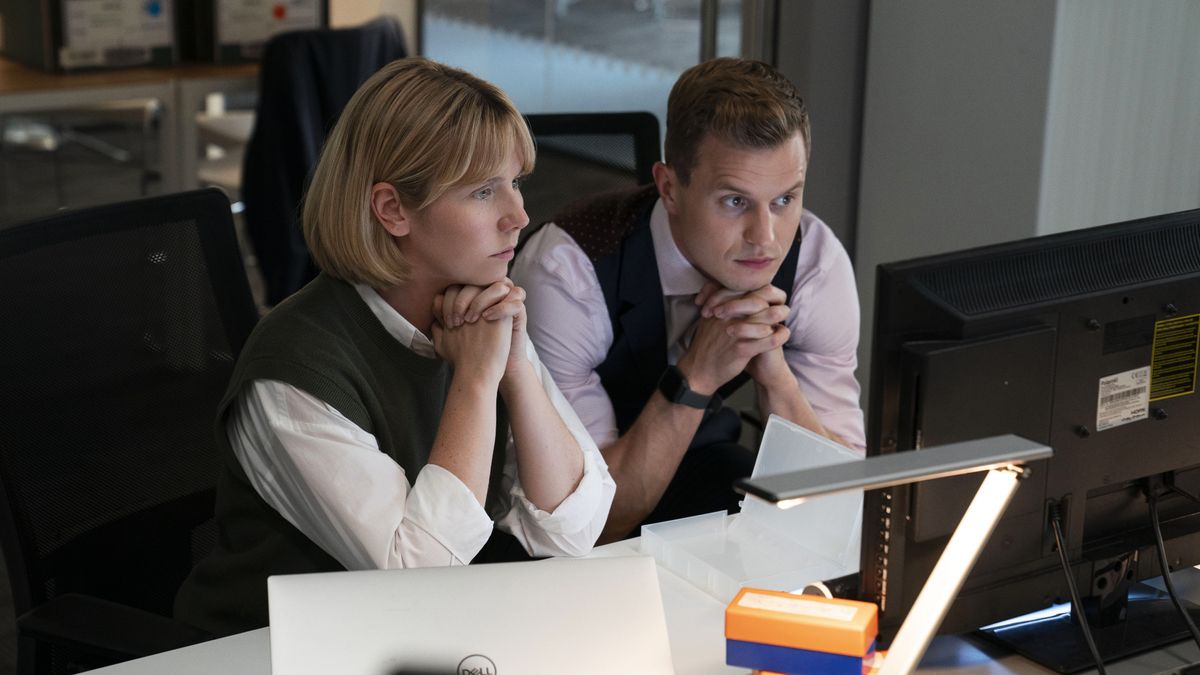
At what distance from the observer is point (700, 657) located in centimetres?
130

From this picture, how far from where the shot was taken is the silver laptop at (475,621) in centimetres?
105

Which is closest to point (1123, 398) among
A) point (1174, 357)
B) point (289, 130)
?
point (1174, 357)

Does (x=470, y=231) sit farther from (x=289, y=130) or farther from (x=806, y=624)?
(x=289, y=130)

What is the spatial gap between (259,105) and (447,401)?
2540 millimetres

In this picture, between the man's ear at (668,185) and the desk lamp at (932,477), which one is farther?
the man's ear at (668,185)

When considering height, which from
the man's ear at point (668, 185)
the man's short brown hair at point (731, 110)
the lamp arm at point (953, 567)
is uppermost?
the man's short brown hair at point (731, 110)

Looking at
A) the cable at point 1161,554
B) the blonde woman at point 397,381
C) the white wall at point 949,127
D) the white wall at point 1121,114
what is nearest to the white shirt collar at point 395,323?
the blonde woman at point 397,381

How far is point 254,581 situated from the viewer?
1.46 meters

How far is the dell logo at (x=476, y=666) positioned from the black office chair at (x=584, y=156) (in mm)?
1177

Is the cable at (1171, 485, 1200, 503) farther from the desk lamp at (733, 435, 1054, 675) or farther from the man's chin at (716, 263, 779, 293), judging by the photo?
the man's chin at (716, 263, 779, 293)

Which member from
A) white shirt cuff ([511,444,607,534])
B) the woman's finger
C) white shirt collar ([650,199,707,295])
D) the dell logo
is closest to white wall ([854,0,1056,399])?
white shirt collar ([650,199,707,295])

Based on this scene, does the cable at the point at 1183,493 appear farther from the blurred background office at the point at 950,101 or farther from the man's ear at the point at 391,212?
the blurred background office at the point at 950,101

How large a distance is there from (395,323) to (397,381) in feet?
0.22

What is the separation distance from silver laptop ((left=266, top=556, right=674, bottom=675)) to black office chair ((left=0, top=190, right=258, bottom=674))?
39cm
